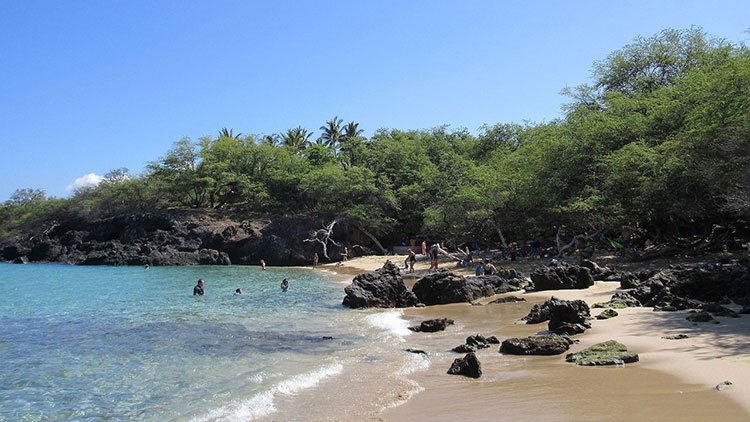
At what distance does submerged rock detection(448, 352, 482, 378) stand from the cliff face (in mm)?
41598

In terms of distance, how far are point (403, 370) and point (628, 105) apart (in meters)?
27.2

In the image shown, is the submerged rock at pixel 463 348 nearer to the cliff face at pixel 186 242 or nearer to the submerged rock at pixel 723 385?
the submerged rock at pixel 723 385

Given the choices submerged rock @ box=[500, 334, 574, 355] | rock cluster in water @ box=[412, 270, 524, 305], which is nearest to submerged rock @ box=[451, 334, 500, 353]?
submerged rock @ box=[500, 334, 574, 355]

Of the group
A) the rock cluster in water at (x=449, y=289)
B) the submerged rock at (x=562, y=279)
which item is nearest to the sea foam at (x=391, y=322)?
the rock cluster in water at (x=449, y=289)

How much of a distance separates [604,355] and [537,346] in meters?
1.34

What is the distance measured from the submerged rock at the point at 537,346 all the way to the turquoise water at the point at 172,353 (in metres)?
3.05

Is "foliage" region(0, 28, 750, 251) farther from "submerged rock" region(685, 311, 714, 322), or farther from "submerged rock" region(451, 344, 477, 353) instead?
"submerged rock" region(451, 344, 477, 353)

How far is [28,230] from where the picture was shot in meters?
72.5

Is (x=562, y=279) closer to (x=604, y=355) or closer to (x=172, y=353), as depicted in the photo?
(x=604, y=355)

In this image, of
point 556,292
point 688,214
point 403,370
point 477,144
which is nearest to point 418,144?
point 477,144

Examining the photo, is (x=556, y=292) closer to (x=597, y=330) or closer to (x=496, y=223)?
(x=597, y=330)

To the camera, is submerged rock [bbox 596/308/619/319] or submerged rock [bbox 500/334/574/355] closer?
submerged rock [bbox 500/334/574/355]

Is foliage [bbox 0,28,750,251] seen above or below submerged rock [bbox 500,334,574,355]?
above

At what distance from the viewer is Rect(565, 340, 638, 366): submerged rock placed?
9430 mm
